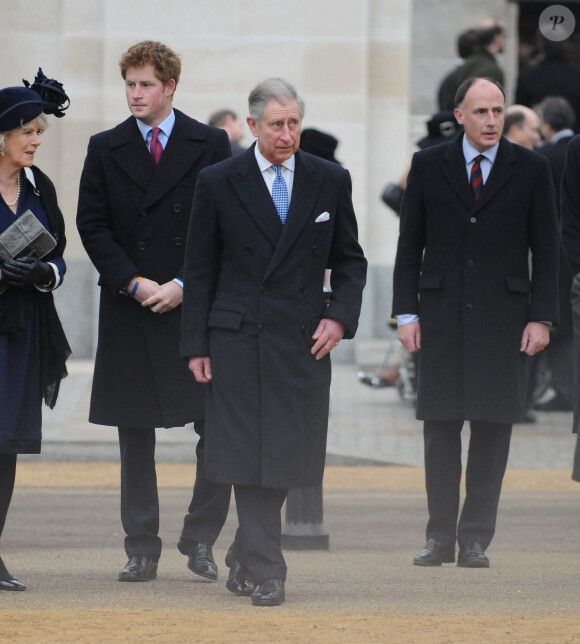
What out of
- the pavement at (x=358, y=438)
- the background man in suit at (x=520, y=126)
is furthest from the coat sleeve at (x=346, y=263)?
the background man in suit at (x=520, y=126)

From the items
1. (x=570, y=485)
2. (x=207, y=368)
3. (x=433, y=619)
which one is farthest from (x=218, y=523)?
(x=570, y=485)

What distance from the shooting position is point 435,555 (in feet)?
25.4

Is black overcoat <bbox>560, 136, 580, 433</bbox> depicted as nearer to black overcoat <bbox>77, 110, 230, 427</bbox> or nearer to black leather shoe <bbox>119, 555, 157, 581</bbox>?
black overcoat <bbox>77, 110, 230, 427</bbox>

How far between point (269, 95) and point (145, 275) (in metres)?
1.05

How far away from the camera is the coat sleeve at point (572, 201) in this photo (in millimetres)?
7672

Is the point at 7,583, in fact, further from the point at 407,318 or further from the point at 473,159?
the point at 473,159

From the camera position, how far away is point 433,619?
20.6ft

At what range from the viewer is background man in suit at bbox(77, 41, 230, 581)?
7.28 metres

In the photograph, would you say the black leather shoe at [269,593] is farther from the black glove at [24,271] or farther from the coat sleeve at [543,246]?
the coat sleeve at [543,246]

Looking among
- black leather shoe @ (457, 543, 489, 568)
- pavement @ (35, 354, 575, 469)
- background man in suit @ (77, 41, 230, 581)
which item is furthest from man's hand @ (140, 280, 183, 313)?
pavement @ (35, 354, 575, 469)

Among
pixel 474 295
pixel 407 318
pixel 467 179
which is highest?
pixel 467 179

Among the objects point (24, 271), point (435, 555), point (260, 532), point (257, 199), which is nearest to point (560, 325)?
point (435, 555)

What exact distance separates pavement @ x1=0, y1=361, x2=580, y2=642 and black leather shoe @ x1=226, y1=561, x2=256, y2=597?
0.27 ft

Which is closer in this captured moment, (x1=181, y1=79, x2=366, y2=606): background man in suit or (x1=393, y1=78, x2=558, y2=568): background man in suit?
(x1=181, y1=79, x2=366, y2=606): background man in suit
